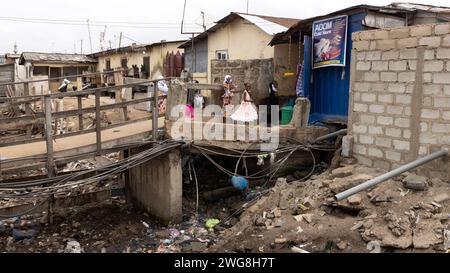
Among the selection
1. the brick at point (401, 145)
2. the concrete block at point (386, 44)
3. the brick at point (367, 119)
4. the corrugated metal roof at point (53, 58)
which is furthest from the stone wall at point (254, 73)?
the corrugated metal roof at point (53, 58)

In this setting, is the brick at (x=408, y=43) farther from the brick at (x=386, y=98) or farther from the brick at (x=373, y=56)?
the brick at (x=386, y=98)

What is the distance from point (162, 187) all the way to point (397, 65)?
188 inches

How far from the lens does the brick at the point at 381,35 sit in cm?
671

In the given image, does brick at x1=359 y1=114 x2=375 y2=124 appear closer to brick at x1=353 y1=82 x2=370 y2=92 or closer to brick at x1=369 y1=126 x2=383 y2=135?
brick at x1=369 y1=126 x2=383 y2=135

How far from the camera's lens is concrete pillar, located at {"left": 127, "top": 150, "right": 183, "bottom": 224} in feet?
26.4

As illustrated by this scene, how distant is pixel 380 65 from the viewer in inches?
270

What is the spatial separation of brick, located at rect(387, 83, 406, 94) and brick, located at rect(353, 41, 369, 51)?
801 millimetres

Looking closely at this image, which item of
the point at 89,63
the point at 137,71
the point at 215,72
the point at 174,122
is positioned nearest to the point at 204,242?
the point at 174,122

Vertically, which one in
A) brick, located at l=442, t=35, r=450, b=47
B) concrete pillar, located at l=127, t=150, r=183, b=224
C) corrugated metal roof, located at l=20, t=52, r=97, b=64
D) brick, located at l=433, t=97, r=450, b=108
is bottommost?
concrete pillar, located at l=127, t=150, r=183, b=224

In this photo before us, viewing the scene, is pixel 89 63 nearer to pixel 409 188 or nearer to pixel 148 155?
pixel 148 155

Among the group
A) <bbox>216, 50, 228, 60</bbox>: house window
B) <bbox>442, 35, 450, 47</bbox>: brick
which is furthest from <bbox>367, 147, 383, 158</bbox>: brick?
<bbox>216, 50, 228, 60</bbox>: house window

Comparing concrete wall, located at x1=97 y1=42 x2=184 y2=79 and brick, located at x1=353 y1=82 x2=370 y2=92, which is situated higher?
concrete wall, located at x1=97 y1=42 x2=184 y2=79

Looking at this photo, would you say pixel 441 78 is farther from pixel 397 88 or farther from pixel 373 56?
pixel 373 56
